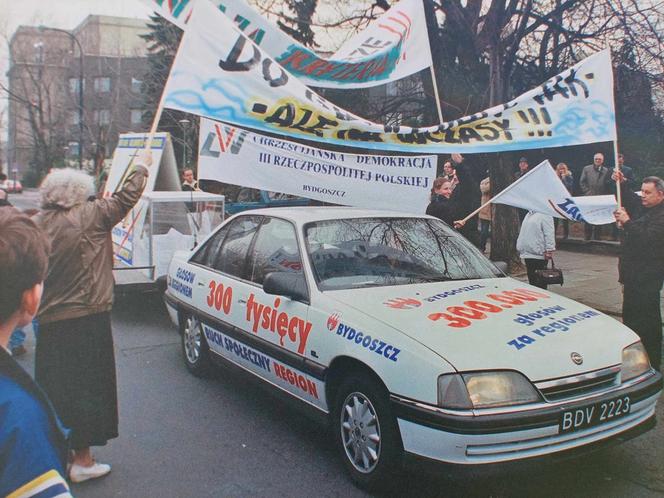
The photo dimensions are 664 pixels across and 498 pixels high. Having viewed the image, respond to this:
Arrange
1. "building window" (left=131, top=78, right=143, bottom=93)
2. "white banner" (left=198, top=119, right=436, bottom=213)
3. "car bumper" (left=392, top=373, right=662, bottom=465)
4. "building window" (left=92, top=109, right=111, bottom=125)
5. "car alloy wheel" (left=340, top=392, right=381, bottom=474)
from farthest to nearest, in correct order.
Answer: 1. "building window" (left=92, top=109, right=111, bottom=125)
2. "building window" (left=131, top=78, right=143, bottom=93)
3. "white banner" (left=198, top=119, right=436, bottom=213)
4. "car alloy wheel" (left=340, top=392, right=381, bottom=474)
5. "car bumper" (left=392, top=373, right=662, bottom=465)

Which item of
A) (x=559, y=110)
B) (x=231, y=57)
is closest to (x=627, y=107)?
(x=559, y=110)

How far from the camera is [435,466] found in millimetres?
3285

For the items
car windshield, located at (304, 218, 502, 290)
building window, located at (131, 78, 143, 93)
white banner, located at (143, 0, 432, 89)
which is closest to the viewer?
car windshield, located at (304, 218, 502, 290)

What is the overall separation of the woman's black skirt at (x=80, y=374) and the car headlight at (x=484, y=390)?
1.98m

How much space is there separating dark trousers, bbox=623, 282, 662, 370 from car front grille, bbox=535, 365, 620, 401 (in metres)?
2.07

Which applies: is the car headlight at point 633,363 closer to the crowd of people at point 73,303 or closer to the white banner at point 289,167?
the crowd of people at point 73,303

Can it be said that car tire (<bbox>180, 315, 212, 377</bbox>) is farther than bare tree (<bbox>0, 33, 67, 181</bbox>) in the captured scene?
No

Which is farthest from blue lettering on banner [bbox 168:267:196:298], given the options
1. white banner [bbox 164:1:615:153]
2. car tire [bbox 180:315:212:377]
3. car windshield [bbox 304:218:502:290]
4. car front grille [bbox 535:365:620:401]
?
car front grille [bbox 535:365:620:401]

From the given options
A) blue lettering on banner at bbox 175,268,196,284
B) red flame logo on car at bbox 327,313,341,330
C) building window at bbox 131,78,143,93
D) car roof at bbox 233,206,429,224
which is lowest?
blue lettering on banner at bbox 175,268,196,284

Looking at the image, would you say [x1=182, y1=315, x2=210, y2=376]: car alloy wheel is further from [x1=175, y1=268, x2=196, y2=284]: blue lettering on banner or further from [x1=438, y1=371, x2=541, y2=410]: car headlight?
[x1=438, y1=371, x2=541, y2=410]: car headlight

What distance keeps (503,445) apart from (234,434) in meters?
2.04

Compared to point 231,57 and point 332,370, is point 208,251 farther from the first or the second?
point 332,370

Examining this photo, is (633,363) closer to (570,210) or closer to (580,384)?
(580,384)

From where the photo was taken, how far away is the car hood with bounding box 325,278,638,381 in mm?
3408
